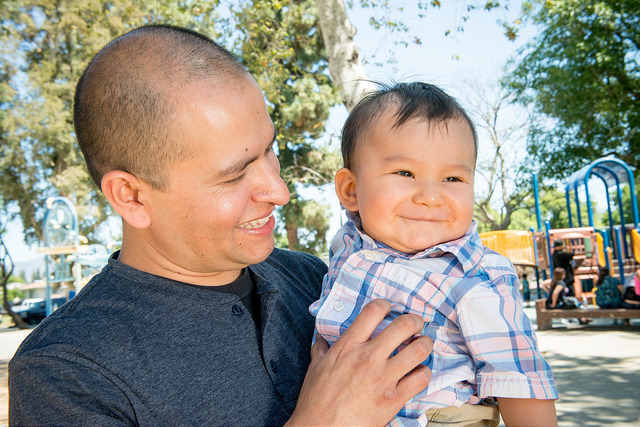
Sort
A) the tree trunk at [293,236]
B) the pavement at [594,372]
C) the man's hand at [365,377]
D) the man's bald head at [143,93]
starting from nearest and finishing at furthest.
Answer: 1. the man's hand at [365,377]
2. the man's bald head at [143,93]
3. the pavement at [594,372]
4. the tree trunk at [293,236]

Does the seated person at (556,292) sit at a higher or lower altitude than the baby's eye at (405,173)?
lower

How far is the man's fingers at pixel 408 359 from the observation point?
5.05 ft

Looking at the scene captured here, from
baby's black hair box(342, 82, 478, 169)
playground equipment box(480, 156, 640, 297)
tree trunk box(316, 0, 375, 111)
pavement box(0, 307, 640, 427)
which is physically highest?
tree trunk box(316, 0, 375, 111)

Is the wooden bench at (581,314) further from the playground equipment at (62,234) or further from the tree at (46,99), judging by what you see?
the tree at (46,99)

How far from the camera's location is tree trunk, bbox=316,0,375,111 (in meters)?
5.74

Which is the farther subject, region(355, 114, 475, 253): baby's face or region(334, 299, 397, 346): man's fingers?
region(355, 114, 475, 253): baby's face

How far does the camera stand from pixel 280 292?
2.04m

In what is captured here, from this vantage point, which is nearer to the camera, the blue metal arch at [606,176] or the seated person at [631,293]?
the seated person at [631,293]

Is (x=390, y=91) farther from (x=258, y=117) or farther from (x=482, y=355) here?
(x=482, y=355)

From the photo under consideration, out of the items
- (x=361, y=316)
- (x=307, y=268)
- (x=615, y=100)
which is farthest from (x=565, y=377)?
(x=615, y=100)

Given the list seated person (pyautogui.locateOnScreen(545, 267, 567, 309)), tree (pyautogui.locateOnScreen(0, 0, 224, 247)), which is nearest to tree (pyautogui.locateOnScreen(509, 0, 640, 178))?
seated person (pyautogui.locateOnScreen(545, 267, 567, 309))

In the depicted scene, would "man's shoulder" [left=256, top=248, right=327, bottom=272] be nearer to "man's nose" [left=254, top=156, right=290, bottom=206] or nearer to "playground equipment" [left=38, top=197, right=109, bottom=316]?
"man's nose" [left=254, top=156, right=290, bottom=206]

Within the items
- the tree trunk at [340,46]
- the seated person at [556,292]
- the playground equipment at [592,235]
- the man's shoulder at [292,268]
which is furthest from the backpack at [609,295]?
the man's shoulder at [292,268]

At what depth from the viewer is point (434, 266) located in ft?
5.90
